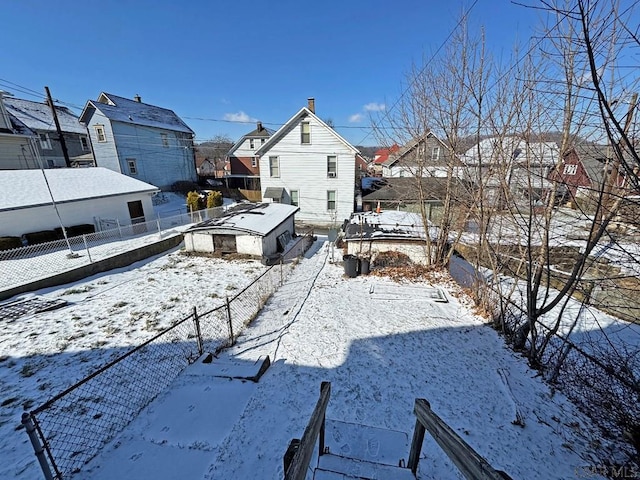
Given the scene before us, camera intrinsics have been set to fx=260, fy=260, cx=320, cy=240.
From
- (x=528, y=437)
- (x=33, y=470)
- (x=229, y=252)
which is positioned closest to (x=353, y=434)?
(x=528, y=437)

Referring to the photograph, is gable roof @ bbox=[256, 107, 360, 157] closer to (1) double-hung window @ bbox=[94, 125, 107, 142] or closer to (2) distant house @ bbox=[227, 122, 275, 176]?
(2) distant house @ bbox=[227, 122, 275, 176]

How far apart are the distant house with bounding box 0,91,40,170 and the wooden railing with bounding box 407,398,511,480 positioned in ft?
86.4

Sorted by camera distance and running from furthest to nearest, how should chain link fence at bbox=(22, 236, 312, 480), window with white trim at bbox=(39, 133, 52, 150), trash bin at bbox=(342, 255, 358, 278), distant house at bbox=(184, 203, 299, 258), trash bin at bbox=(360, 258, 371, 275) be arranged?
window with white trim at bbox=(39, 133, 52, 150)
distant house at bbox=(184, 203, 299, 258)
trash bin at bbox=(360, 258, 371, 275)
trash bin at bbox=(342, 255, 358, 278)
chain link fence at bbox=(22, 236, 312, 480)

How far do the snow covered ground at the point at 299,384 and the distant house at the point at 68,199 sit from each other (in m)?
5.01

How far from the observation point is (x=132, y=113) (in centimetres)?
2484

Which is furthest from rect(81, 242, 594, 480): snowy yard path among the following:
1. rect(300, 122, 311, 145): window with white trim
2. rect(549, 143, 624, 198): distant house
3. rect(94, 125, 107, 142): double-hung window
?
rect(94, 125, 107, 142): double-hung window

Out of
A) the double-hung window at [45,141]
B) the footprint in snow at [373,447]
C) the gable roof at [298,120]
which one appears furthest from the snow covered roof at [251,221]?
the double-hung window at [45,141]

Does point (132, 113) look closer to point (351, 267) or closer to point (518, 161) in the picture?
point (351, 267)

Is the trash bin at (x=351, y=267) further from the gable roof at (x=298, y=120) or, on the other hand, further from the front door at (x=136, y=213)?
the front door at (x=136, y=213)

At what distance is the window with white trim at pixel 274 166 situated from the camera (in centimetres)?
2139

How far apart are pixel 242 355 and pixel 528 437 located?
5.15 meters

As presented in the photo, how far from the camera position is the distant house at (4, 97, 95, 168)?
2380cm

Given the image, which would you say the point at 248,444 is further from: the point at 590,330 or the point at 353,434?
the point at 590,330

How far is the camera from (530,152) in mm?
5793
